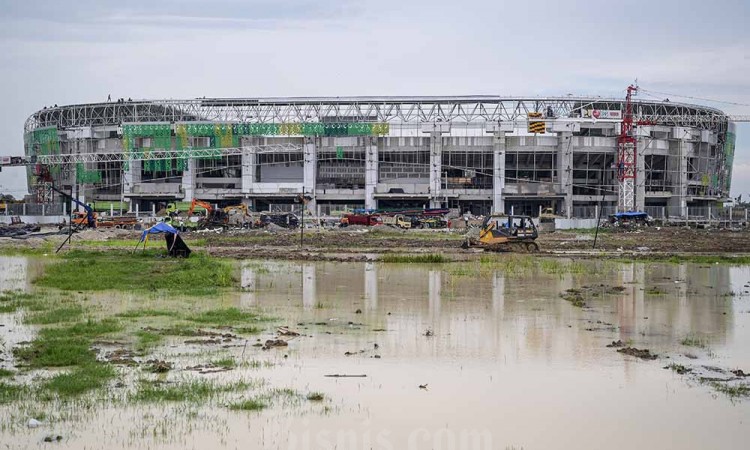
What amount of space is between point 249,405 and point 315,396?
1076 millimetres

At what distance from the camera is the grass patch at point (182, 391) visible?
1225 centimetres

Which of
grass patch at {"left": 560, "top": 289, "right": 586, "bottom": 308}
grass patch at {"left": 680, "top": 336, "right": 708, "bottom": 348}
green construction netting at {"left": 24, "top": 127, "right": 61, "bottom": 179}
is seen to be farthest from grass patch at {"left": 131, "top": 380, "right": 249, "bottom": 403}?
green construction netting at {"left": 24, "top": 127, "right": 61, "bottom": 179}

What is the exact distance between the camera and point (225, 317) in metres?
19.9

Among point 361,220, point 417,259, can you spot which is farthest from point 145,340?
point 361,220

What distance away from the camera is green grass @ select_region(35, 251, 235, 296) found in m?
26.0

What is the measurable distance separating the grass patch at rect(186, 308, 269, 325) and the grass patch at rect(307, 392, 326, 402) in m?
6.84

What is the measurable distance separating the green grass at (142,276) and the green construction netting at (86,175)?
72.8 m

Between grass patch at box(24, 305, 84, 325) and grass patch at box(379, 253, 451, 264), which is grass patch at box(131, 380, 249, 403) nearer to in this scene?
grass patch at box(24, 305, 84, 325)

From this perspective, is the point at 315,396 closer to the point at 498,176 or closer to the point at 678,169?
the point at 498,176

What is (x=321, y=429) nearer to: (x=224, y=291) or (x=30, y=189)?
(x=224, y=291)

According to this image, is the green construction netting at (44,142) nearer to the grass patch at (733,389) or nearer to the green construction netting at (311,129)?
the green construction netting at (311,129)

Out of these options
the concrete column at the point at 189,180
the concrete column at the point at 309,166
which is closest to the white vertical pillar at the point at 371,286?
the concrete column at the point at 309,166

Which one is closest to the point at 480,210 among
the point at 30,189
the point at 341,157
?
the point at 341,157

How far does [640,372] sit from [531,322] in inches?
219
